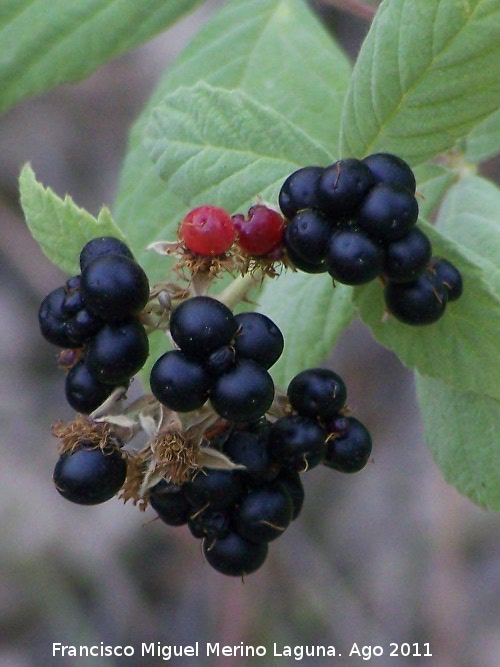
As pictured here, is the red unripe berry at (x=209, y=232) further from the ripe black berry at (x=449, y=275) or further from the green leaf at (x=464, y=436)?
the green leaf at (x=464, y=436)

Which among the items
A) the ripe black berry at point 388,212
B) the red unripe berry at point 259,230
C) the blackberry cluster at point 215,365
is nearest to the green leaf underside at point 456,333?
the ripe black berry at point 388,212

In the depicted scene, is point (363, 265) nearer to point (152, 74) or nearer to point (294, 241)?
point (294, 241)

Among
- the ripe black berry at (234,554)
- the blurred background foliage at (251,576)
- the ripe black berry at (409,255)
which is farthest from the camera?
the blurred background foliage at (251,576)

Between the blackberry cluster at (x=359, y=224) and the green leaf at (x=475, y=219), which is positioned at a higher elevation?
the blackberry cluster at (x=359, y=224)

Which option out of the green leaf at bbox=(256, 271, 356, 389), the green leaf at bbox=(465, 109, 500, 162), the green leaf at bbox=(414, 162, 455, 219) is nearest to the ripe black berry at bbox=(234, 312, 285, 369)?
the green leaf at bbox=(256, 271, 356, 389)

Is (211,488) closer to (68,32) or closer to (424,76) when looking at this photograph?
(424,76)
